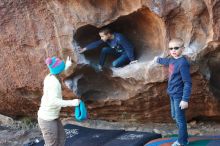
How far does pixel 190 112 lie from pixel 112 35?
112 centimetres

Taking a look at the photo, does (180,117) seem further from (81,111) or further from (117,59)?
(117,59)

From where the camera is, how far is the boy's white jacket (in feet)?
11.9

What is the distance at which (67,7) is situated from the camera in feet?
14.4

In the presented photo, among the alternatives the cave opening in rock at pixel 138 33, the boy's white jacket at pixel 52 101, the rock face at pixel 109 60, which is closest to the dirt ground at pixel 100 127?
the rock face at pixel 109 60

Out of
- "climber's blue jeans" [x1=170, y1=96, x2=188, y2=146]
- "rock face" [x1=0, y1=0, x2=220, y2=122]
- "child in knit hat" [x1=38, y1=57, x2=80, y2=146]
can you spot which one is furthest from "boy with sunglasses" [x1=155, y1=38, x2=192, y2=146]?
"child in knit hat" [x1=38, y1=57, x2=80, y2=146]

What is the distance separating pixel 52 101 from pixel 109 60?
3.93ft

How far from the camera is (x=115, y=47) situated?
4453 mm

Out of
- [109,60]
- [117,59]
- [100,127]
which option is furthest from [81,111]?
[100,127]

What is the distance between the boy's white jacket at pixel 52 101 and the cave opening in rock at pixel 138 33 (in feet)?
2.90

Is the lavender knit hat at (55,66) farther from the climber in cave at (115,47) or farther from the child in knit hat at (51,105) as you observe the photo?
the climber in cave at (115,47)

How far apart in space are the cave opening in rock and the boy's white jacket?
2.90 feet

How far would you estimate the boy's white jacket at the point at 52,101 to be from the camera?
3639 millimetres

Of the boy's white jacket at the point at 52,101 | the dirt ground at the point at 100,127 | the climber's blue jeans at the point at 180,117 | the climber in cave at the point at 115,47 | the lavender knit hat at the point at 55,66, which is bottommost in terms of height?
the dirt ground at the point at 100,127

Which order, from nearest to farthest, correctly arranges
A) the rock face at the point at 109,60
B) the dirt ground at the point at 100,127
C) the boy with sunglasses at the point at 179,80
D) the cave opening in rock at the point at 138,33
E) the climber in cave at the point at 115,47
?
the boy with sunglasses at the point at 179,80, the rock face at the point at 109,60, the cave opening in rock at the point at 138,33, the climber in cave at the point at 115,47, the dirt ground at the point at 100,127
